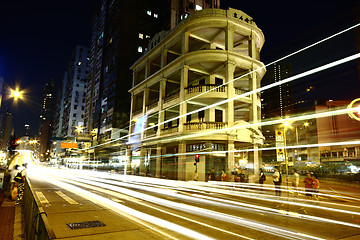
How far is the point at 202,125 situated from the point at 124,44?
119 feet

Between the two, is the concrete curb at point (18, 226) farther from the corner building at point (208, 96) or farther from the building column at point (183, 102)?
the building column at point (183, 102)

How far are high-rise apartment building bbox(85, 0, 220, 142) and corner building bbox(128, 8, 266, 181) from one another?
59.3 feet

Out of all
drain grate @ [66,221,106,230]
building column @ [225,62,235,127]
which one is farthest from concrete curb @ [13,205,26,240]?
building column @ [225,62,235,127]

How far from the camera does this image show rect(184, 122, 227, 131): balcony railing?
24625 millimetres

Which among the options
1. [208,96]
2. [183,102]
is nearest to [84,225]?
[208,96]

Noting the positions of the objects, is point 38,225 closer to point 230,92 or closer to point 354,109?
point 354,109

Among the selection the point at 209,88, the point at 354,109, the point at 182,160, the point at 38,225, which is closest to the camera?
the point at 38,225

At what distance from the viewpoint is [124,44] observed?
175 feet

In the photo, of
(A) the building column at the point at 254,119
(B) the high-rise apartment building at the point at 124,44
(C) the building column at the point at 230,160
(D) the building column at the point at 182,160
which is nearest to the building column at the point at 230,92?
(C) the building column at the point at 230,160

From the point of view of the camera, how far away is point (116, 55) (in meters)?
53.0

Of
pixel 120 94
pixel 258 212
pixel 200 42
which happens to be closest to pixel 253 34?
pixel 200 42

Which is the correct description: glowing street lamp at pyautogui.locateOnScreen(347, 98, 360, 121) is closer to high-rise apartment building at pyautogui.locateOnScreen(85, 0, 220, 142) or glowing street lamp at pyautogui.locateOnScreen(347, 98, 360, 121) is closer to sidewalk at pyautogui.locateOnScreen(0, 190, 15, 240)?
sidewalk at pyautogui.locateOnScreen(0, 190, 15, 240)

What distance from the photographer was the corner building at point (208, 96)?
81.7 ft

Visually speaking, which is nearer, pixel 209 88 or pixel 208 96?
pixel 208 96
